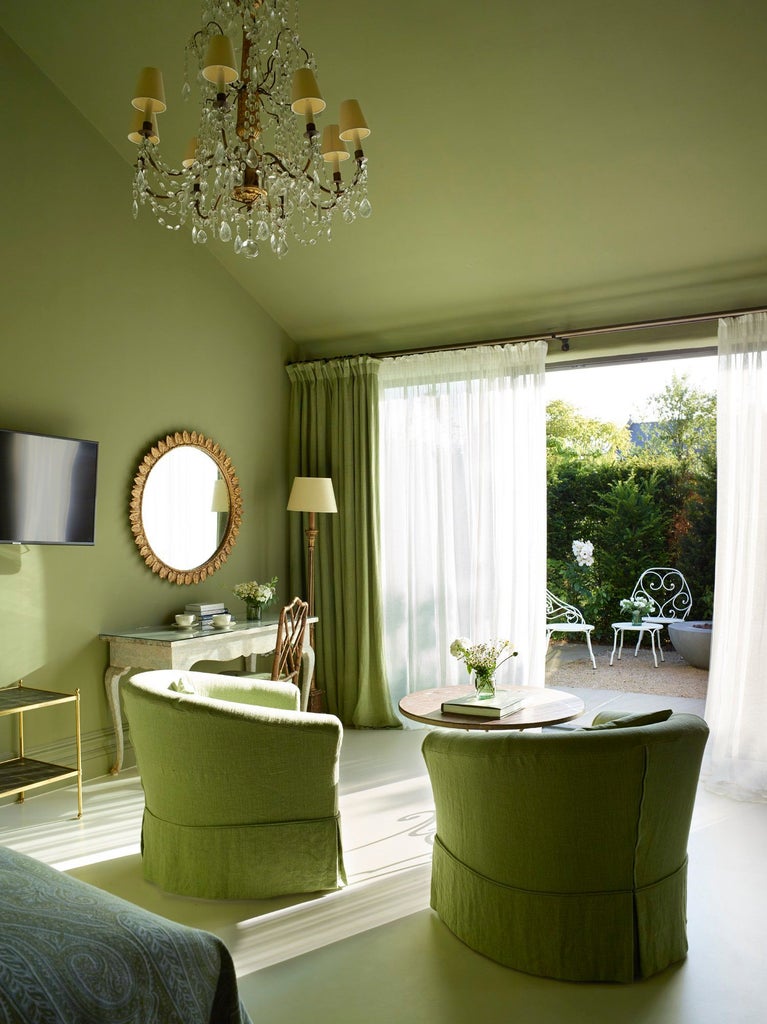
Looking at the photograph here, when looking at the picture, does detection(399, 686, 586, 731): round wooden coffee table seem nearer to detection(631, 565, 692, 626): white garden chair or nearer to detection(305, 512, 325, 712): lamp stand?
detection(305, 512, 325, 712): lamp stand

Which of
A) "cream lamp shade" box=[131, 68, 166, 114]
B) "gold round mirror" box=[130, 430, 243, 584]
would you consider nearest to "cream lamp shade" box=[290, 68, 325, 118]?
"cream lamp shade" box=[131, 68, 166, 114]

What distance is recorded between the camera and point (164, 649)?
4.43 m

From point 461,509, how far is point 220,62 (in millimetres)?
3394

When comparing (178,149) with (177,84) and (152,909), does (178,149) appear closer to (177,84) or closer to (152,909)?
(177,84)

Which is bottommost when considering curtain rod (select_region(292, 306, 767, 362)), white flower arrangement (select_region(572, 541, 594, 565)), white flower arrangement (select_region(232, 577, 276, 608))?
white flower arrangement (select_region(232, 577, 276, 608))

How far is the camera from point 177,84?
4.35 meters

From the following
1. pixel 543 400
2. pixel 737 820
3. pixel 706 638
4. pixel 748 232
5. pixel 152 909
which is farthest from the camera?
pixel 706 638

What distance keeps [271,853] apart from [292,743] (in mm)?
423

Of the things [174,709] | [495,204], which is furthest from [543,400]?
[174,709]

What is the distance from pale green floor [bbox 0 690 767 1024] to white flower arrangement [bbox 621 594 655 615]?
3145 millimetres

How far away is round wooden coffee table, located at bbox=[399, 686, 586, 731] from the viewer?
362 cm

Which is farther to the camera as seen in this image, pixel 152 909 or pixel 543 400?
pixel 543 400

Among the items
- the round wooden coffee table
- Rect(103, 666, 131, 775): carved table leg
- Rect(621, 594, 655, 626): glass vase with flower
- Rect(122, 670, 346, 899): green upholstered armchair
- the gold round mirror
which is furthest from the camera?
Rect(621, 594, 655, 626): glass vase with flower

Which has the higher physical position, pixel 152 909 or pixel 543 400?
pixel 543 400
